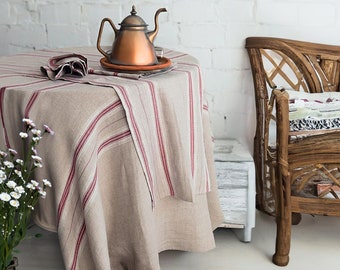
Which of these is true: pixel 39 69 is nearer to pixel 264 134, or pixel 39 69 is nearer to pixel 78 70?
pixel 78 70

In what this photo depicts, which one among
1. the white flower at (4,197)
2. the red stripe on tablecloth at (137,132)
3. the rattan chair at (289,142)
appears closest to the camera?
the white flower at (4,197)

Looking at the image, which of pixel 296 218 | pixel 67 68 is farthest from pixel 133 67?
pixel 296 218

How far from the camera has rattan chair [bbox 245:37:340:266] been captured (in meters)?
2.11

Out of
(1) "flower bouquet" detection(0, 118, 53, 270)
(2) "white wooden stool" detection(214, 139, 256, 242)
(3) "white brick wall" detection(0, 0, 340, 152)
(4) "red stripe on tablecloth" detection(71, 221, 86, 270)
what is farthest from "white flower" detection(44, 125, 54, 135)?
(3) "white brick wall" detection(0, 0, 340, 152)

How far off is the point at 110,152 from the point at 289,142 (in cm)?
79

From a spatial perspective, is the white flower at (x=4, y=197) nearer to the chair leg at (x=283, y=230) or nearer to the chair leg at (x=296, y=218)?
the chair leg at (x=283, y=230)

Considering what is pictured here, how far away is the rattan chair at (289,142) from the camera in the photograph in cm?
211

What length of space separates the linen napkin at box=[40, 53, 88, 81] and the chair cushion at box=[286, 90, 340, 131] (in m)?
0.85

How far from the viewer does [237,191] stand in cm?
230

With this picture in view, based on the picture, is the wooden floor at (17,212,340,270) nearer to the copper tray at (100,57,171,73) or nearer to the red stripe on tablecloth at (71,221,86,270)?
the red stripe on tablecloth at (71,221,86,270)

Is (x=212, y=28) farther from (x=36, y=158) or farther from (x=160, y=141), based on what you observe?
(x=36, y=158)

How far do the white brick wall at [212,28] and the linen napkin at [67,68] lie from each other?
2.99 ft

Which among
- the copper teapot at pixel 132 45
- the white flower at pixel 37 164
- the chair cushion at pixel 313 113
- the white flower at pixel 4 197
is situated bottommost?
the chair cushion at pixel 313 113

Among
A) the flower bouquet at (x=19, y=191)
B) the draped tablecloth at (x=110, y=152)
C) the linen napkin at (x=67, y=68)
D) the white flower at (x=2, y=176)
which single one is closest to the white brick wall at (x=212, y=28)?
the draped tablecloth at (x=110, y=152)
